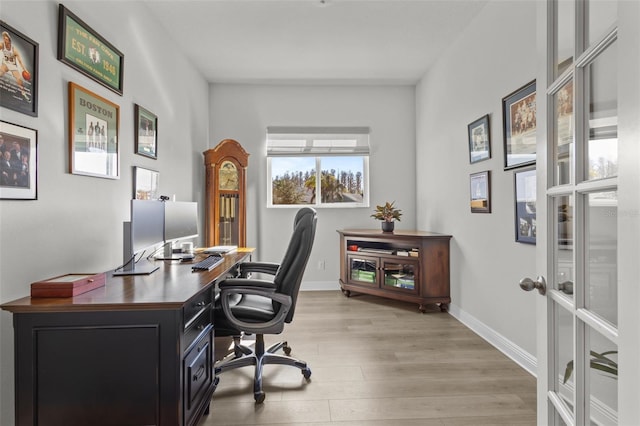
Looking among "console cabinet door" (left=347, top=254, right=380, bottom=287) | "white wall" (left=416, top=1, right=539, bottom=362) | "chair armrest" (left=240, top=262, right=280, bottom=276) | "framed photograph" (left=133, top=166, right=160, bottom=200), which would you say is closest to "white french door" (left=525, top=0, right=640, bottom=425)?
"white wall" (left=416, top=1, right=539, bottom=362)

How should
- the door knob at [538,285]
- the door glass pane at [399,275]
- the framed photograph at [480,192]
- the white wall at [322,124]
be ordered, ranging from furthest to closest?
the white wall at [322,124] < the door glass pane at [399,275] < the framed photograph at [480,192] < the door knob at [538,285]

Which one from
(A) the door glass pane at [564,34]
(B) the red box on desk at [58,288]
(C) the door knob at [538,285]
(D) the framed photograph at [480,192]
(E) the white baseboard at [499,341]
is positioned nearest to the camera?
(A) the door glass pane at [564,34]

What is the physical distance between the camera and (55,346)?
4.40 feet

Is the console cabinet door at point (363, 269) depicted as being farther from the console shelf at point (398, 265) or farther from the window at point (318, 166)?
the window at point (318, 166)

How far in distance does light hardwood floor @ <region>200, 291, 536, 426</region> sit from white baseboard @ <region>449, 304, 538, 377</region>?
0.04m

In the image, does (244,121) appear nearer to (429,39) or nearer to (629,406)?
(429,39)

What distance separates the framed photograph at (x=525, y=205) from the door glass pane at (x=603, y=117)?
1647mm

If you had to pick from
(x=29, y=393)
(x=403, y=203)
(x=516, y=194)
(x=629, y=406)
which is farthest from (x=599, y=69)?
(x=403, y=203)

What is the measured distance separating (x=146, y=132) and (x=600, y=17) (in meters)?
2.77

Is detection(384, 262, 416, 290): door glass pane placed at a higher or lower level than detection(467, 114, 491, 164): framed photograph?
lower

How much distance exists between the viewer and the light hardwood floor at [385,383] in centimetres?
186

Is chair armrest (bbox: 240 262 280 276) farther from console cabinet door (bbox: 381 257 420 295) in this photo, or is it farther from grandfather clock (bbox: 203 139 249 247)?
console cabinet door (bbox: 381 257 420 295)

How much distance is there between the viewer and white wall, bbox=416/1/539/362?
246cm

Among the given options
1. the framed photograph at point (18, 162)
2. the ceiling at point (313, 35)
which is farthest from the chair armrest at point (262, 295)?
the ceiling at point (313, 35)
